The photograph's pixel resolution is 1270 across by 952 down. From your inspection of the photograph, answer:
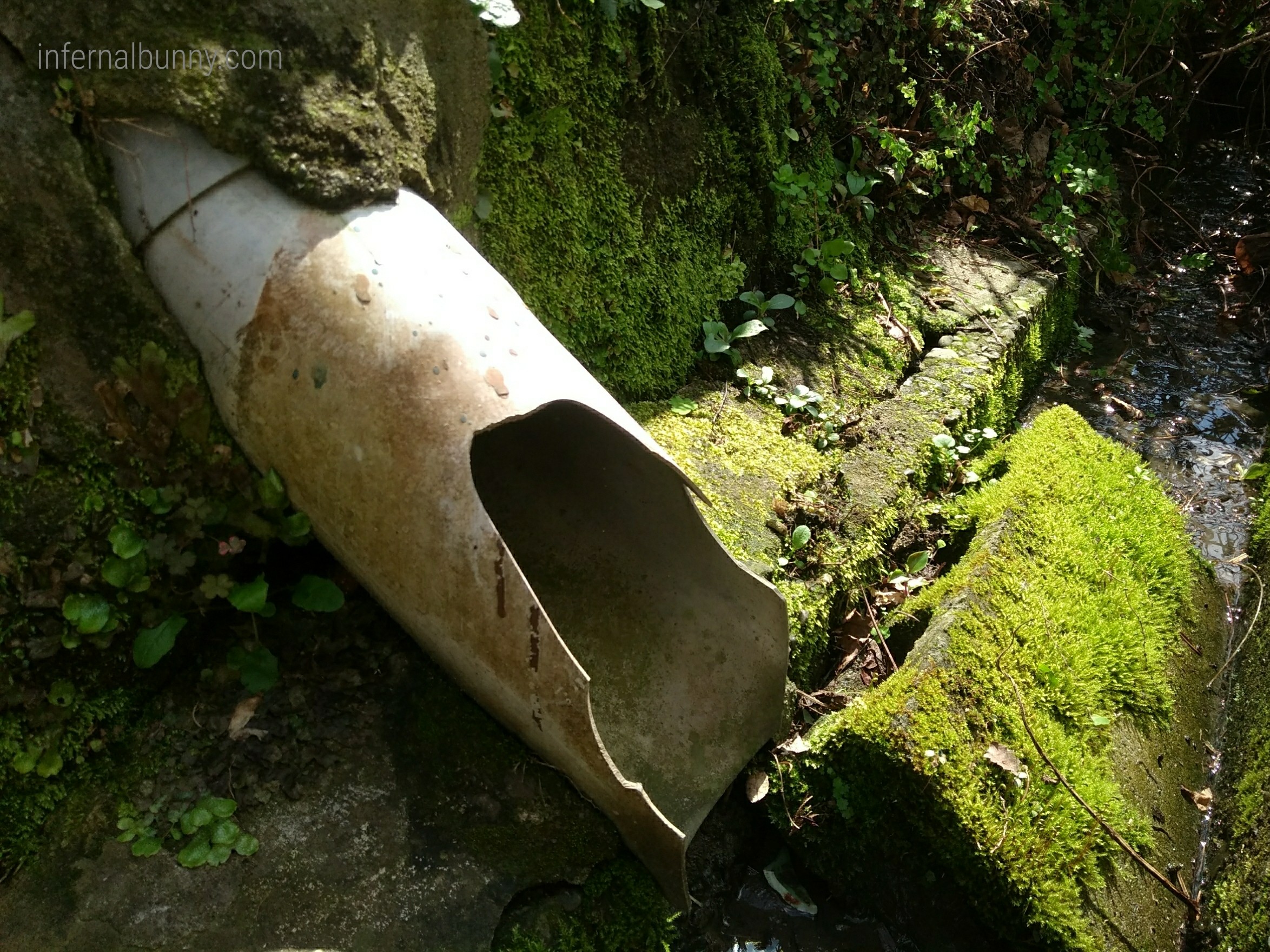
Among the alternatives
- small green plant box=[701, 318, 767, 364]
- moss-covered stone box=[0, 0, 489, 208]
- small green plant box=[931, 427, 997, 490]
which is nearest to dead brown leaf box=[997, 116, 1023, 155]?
small green plant box=[931, 427, 997, 490]

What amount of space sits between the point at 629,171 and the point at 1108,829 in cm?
263

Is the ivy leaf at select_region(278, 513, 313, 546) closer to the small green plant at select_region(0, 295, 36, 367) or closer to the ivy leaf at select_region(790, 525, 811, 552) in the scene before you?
the small green plant at select_region(0, 295, 36, 367)

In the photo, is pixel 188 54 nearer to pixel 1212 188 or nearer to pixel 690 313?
pixel 690 313

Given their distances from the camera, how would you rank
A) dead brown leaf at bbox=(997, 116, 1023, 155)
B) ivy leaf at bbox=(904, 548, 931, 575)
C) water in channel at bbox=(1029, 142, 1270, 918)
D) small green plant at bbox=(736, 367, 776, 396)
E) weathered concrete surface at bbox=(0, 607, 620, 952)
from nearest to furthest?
weathered concrete surface at bbox=(0, 607, 620, 952), ivy leaf at bbox=(904, 548, 931, 575), small green plant at bbox=(736, 367, 776, 396), water in channel at bbox=(1029, 142, 1270, 918), dead brown leaf at bbox=(997, 116, 1023, 155)

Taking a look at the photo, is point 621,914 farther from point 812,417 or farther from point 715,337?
point 715,337

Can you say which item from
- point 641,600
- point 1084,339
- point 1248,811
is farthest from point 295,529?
point 1084,339

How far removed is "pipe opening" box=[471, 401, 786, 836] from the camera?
261 cm

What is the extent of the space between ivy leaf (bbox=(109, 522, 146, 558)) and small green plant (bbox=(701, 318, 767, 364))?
2.13 meters

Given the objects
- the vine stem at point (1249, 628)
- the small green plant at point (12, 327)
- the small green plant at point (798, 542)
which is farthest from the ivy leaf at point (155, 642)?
the vine stem at point (1249, 628)

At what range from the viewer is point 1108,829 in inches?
103

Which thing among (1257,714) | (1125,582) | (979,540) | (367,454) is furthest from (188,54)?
(1257,714)

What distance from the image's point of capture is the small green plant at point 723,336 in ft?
12.1

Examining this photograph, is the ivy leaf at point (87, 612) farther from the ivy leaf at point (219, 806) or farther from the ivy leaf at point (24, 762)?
the ivy leaf at point (219, 806)

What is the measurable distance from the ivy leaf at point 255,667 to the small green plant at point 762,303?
2.35 metres
